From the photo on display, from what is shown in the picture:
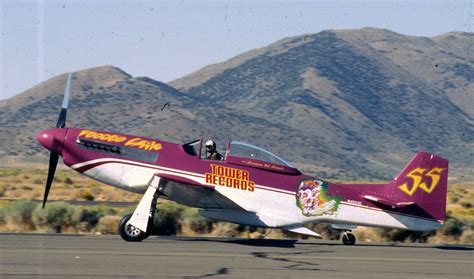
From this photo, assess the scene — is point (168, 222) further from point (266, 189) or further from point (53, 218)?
point (266, 189)

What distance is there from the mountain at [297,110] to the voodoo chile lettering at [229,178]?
9006cm

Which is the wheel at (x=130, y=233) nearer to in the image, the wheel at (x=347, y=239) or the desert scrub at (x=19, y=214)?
the desert scrub at (x=19, y=214)

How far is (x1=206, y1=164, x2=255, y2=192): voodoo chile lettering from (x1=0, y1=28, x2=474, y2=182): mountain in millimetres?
90057

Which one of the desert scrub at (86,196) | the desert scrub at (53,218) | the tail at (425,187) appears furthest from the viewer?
the desert scrub at (86,196)

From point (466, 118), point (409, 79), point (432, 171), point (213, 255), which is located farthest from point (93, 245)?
point (409, 79)

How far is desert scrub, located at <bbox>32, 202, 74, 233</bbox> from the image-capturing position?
828 inches

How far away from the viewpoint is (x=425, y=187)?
19.2 metres

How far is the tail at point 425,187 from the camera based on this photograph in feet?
62.7

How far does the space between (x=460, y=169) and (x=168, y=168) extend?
11800 centimetres

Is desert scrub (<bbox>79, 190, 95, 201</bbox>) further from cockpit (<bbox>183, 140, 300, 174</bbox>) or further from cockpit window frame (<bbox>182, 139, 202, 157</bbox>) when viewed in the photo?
cockpit (<bbox>183, 140, 300, 174</bbox>)

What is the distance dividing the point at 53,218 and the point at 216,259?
6.92m

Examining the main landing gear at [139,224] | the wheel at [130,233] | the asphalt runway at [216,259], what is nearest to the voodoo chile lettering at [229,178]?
the asphalt runway at [216,259]

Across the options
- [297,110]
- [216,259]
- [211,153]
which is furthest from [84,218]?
[297,110]

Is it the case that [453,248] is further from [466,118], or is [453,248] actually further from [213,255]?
[466,118]
